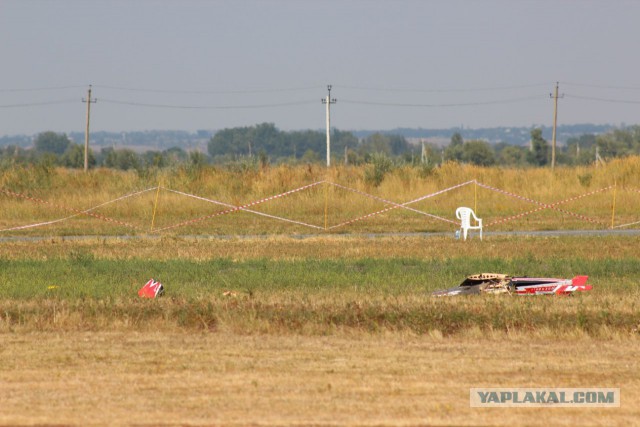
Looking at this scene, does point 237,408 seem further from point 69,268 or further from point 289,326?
point 69,268

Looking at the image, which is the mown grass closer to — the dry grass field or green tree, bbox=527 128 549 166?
the dry grass field

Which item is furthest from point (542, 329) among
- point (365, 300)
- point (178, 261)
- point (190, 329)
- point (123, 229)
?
point (123, 229)

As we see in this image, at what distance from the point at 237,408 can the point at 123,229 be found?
2126 centimetres

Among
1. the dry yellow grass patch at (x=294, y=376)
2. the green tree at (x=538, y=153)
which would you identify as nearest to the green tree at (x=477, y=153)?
the green tree at (x=538, y=153)

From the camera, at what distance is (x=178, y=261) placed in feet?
68.2

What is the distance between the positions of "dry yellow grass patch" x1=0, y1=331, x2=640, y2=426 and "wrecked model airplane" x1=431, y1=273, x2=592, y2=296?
2.65 metres

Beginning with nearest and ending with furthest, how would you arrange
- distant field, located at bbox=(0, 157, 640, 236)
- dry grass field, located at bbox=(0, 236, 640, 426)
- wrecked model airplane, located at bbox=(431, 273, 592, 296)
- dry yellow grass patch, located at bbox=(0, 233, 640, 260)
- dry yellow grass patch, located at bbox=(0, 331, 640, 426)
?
1. dry yellow grass patch, located at bbox=(0, 331, 640, 426)
2. dry grass field, located at bbox=(0, 236, 640, 426)
3. wrecked model airplane, located at bbox=(431, 273, 592, 296)
4. dry yellow grass patch, located at bbox=(0, 233, 640, 260)
5. distant field, located at bbox=(0, 157, 640, 236)

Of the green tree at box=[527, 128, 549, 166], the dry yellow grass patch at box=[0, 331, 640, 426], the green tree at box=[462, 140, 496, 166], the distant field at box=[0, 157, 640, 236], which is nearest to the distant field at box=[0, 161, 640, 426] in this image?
the dry yellow grass patch at box=[0, 331, 640, 426]

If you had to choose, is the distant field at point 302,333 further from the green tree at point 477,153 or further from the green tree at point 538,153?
the green tree at point 538,153

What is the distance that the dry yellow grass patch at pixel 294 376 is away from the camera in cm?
978

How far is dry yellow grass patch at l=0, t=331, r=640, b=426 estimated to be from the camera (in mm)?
9781

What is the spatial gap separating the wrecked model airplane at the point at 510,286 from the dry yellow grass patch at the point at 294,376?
2645 mm

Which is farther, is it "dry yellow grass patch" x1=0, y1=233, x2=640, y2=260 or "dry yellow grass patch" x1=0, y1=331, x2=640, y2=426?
"dry yellow grass patch" x1=0, y1=233, x2=640, y2=260

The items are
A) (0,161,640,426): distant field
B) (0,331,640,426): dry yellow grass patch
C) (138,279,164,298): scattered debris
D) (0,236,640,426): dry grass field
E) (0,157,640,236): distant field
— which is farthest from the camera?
→ (0,157,640,236): distant field
